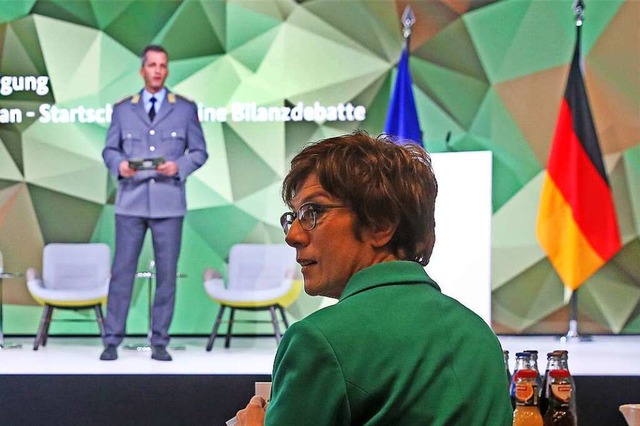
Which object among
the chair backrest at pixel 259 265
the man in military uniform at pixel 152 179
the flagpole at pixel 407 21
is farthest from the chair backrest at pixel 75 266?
the flagpole at pixel 407 21

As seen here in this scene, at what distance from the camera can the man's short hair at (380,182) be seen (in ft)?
4.75

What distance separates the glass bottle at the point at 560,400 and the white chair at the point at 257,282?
3835 mm

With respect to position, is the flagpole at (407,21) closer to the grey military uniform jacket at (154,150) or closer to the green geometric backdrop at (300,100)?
the green geometric backdrop at (300,100)

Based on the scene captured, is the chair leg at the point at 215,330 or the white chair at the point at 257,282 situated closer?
the chair leg at the point at 215,330

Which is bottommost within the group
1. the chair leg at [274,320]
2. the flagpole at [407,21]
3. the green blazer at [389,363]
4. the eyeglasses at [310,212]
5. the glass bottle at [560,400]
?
the chair leg at [274,320]

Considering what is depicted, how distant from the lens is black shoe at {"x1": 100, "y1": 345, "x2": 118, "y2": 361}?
5.69m

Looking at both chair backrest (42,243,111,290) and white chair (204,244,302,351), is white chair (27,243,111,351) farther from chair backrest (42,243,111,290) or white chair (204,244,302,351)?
white chair (204,244,302,351)

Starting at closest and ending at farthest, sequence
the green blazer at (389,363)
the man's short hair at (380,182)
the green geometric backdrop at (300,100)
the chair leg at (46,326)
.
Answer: the green blazer at (389,363) → the man's short hair at (380,182) → the chair leg at (46,326) → the green geometric backdrop at (300,100)

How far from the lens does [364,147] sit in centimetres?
148

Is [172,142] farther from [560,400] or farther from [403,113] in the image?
[560,400]

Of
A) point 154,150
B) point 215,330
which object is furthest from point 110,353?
point 154,150

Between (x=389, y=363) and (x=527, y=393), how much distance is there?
4.51 ft

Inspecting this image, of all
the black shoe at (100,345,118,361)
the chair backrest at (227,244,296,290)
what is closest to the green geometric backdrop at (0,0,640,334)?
the chair backrest at (227,244,296,290)

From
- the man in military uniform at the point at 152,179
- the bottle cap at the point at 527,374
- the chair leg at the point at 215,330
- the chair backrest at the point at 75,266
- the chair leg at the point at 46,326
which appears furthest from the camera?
the chair backrest at the point at 75,266
